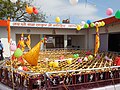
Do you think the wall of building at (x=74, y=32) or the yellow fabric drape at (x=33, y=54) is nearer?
the yellow fabric drape at (x=33, y=54)

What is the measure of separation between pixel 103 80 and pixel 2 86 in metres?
3.28

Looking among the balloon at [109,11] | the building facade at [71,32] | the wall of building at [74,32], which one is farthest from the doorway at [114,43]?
the balloon at [109,11]

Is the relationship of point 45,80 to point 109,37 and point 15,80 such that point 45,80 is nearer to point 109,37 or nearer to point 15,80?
point 15,80

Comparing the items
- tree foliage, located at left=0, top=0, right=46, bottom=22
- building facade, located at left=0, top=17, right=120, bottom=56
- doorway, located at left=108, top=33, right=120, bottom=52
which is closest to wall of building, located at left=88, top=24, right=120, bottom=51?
building facade, located at left=0, top=17, right=120, bottom=56

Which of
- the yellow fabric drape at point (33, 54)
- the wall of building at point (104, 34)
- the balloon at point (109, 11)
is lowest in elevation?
the yellow fabric drape at point (33, 54)

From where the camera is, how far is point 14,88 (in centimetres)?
536

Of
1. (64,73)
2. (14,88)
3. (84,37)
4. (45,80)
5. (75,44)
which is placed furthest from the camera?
(75,44)

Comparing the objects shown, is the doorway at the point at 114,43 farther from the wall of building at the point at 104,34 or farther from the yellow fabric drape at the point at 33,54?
the yellow fabric drape at the point at 33,54

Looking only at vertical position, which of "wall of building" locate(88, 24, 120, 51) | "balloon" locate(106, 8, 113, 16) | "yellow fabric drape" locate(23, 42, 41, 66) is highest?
"balloon" locate(106, 8, 113, 16)

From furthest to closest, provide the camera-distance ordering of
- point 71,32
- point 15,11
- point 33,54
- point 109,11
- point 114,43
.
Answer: point 15,11 → point 71,32 → point 114,43 → point 109,11 → point 33,54

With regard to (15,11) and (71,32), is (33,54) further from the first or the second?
A: (15,11)

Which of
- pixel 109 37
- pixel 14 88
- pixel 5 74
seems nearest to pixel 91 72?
pixel 14 88

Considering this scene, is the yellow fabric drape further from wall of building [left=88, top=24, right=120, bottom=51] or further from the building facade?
wall of building [left=88, top=24, right=120, bottom=51]

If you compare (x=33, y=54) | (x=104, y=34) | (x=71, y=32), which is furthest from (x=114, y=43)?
(x=33, y=54)
